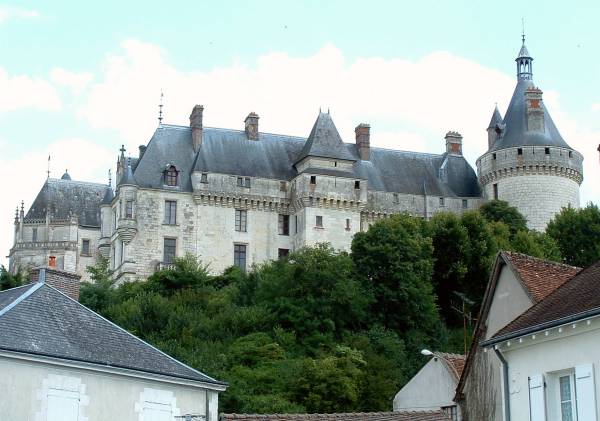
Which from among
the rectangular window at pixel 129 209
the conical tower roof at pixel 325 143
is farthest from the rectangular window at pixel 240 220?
the rectangular window at pixel 129 209

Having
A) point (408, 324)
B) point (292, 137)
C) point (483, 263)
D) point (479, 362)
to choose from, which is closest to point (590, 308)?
point (479, 362)

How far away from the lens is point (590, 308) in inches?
619

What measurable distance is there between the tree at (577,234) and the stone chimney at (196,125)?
18869mm

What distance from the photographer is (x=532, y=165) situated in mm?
65188

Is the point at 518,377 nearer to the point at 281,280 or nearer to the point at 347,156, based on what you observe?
the point at 281,280

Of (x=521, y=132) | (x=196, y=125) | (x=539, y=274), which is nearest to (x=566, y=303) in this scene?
(x=539, y=274)

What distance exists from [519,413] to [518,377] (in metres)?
0.51

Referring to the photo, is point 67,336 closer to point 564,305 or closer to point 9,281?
point 564,305

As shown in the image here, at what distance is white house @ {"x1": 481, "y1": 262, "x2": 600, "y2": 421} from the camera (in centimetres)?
1567

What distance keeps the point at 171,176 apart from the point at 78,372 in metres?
42.7

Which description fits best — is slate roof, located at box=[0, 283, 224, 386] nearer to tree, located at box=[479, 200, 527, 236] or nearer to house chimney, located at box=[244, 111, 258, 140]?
tree, located at box=[479, 200, 527, 236]

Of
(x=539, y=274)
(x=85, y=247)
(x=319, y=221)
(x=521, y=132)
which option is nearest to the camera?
(x=539, y=274)

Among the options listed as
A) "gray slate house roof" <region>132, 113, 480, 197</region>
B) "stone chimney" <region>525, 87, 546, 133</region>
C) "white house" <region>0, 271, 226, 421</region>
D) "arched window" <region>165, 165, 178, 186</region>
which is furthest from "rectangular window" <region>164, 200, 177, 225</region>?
"white house" <region>0, 271, 226, 421</region>

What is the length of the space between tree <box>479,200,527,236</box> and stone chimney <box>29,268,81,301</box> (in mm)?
40648
